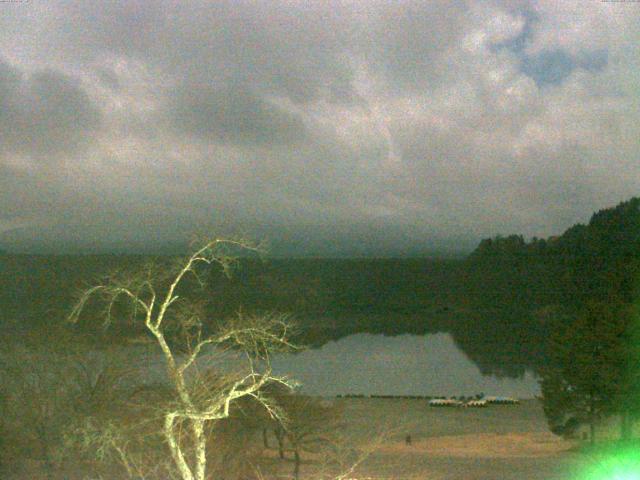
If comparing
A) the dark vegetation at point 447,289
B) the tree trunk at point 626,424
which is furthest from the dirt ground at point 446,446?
the dark vegetation at point 447,289

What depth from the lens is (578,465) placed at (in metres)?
18.1

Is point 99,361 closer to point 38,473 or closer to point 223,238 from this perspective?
point 38,473

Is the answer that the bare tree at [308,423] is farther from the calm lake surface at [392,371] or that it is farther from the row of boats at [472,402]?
the row of boats at [472,402]

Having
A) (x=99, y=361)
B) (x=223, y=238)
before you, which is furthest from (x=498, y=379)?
(x=223, y=238)

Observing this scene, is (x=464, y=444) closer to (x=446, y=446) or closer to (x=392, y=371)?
(x=446, y=446)

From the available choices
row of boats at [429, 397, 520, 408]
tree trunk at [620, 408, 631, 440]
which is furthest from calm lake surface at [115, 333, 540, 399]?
tree trunk at [620, 408, 631, 440]

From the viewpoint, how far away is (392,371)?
56.2m

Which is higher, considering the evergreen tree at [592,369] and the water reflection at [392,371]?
the evergreen tree at [592,369]

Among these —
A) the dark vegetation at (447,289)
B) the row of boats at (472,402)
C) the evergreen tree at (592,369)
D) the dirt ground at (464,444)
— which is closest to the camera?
the dirt ground at (464,444)

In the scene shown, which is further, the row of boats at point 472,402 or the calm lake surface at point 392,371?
the calm lake surface at point 392,371

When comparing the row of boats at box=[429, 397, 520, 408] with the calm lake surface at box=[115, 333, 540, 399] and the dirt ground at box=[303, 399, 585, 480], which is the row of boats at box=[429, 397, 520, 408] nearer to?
the dirt ground at box=[303, 399, 585, 480]

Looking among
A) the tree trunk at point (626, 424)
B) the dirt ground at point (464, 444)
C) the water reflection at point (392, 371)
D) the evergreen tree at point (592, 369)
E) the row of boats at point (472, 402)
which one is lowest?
the water reflection at point (392, 371)

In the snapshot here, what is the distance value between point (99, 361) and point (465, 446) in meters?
15.0

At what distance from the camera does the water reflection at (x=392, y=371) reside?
46.5 metres
